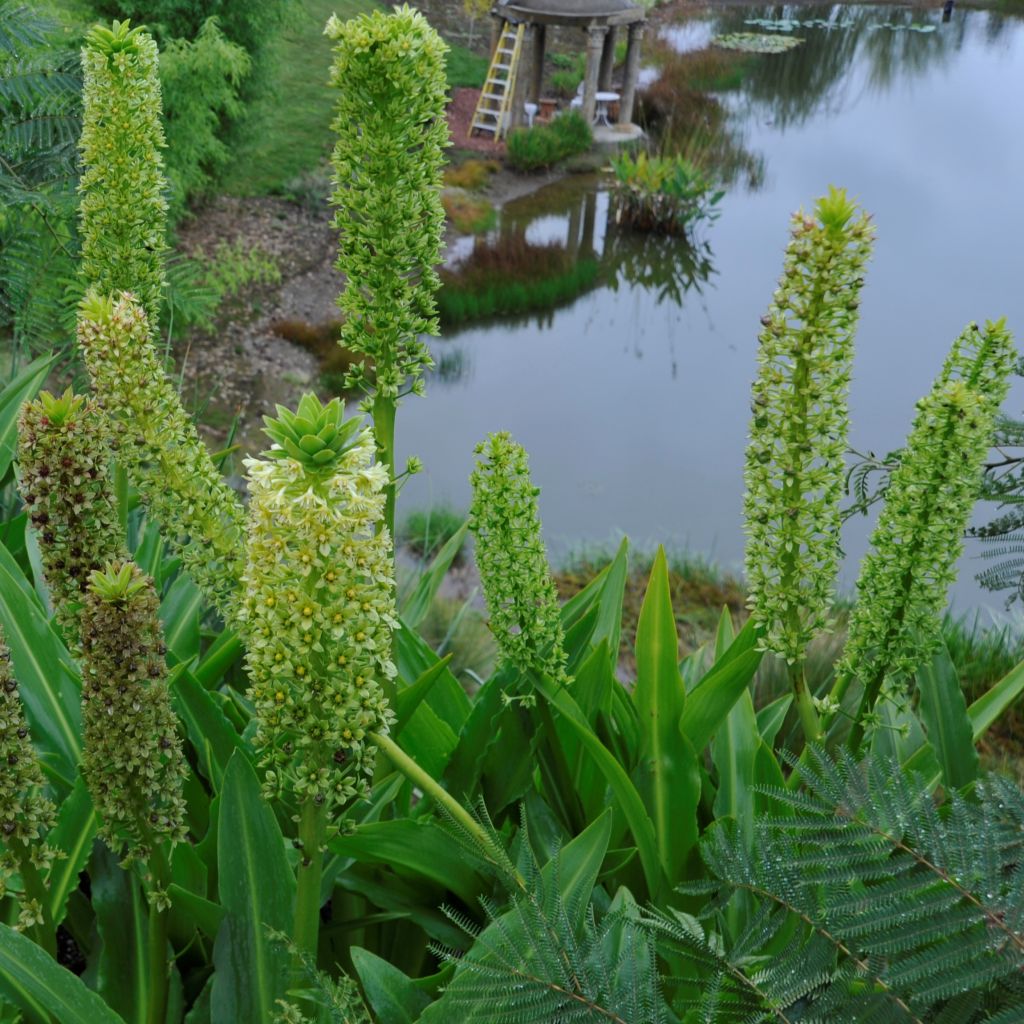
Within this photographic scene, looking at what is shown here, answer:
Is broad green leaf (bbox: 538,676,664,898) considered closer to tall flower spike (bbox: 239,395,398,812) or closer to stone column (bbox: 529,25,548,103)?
tall flower spike (bbox: 239,395,398,812)

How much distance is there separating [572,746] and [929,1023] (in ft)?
4.73

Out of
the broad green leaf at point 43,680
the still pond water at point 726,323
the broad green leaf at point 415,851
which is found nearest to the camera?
the broad green leaf at point 415,851

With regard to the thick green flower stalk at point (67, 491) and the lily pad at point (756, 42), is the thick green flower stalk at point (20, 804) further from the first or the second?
the lily pad at point (756, 42)

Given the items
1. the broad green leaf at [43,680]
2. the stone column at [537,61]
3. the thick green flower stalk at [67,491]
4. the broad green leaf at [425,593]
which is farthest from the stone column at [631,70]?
the thick green flower stalk at [67,491]

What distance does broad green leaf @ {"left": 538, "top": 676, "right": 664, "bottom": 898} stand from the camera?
2.31m

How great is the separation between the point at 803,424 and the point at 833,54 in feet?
79.2

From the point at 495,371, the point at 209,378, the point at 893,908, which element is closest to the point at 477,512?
the point at 893,908

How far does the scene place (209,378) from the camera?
33.1 feet

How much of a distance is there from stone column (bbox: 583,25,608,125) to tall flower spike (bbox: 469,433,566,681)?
16.0 metres

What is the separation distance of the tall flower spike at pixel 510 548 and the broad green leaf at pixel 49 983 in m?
0.96

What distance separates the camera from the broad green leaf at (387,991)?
2010 mm

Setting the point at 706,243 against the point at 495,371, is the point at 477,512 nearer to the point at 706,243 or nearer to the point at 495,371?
the point at 495,371

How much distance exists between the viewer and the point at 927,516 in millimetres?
2031

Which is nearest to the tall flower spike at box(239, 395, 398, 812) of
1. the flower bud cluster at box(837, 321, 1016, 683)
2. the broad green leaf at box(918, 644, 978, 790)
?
the flower bud cluster at box(837, 321, 1016, 683)
